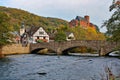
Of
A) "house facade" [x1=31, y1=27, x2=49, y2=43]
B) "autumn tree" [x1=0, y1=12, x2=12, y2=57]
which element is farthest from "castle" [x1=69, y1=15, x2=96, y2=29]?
"autumn tree" [x1=0, y1=12, x2=12, y2=57]

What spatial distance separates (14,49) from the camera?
71.7 metres

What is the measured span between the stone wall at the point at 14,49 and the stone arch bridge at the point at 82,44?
222 cm

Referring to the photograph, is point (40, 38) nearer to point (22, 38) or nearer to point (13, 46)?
point (22, 38)

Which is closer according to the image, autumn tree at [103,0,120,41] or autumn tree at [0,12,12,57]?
autumn tree at [103,0,120,41]

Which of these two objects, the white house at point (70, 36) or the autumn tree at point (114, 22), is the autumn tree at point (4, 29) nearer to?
the autumn tree at point (114, 22)

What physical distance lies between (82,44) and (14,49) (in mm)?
18460

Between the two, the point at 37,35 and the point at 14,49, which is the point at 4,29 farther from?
the point at 37,35

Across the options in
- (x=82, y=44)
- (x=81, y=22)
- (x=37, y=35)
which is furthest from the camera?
(x=81, y=22)

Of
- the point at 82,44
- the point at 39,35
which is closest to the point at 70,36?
the point at 39,35

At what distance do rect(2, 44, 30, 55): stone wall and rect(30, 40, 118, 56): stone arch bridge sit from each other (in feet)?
7.30

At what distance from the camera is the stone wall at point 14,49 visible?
67.8 meters

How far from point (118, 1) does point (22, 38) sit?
3017 inches

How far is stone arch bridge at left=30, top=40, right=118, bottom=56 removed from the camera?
6352 centimetres

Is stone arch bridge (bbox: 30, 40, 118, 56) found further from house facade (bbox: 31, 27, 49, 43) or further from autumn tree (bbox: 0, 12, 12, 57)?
house facade (bbox: 31, 27, 49, 43)
